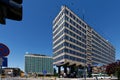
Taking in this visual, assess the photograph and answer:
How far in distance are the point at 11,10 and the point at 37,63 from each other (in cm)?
17291

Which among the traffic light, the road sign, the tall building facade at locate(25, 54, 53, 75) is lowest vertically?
the road sign

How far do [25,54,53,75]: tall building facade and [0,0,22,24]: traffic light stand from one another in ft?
544

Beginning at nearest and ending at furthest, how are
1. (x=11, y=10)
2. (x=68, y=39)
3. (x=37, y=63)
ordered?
(x=11, y=10) → (x=68, y=39) → (x=37, y=63)

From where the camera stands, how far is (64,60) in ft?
245

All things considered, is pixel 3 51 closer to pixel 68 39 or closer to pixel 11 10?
pixel 11 10

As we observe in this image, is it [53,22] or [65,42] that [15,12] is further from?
[53,22]

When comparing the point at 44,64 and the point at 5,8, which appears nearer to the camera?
the point at 5,8

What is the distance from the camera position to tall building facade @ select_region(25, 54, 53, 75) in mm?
170000

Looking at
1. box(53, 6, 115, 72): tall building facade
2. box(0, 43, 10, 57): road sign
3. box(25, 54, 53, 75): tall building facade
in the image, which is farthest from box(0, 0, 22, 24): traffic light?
box(25, 54, 53, 75): tall building facade

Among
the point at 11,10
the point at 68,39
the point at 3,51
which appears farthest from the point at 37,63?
the point at 11,10

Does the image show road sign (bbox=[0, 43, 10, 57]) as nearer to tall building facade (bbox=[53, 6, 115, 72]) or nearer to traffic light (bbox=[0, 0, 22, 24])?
traffic light (bbox=[0, 0, 22, 24])

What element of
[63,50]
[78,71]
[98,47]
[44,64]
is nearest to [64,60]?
[63,50]

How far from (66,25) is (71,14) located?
7.36 metres

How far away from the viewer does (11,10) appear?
126 inches
